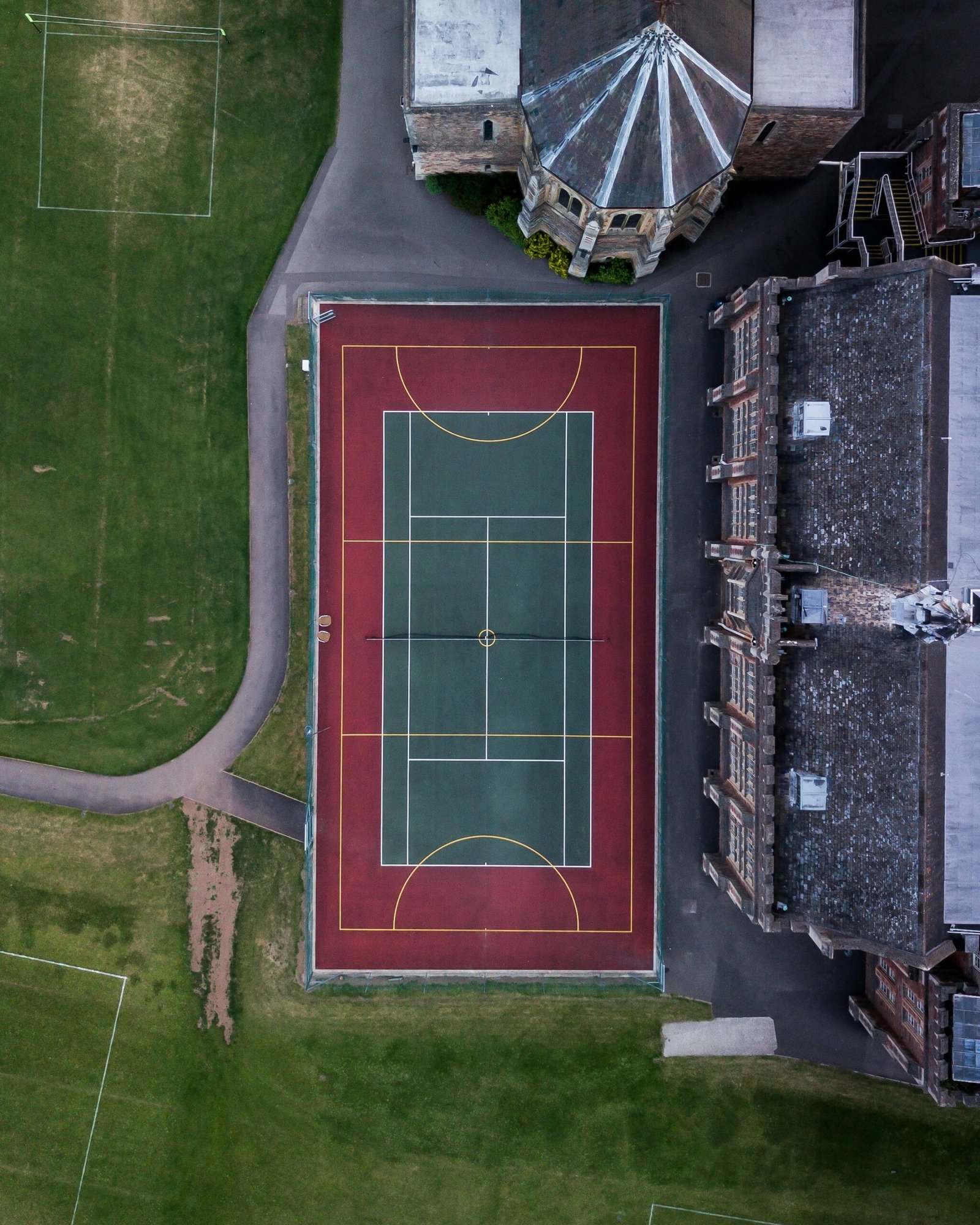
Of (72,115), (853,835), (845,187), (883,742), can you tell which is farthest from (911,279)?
(72,115)

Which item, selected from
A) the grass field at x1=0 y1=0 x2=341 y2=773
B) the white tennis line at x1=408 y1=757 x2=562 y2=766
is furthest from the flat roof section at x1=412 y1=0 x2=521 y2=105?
the white tennis line at x1=408 y1=757 x2=562 y2=766

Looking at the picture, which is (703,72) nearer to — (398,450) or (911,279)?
(911,279)

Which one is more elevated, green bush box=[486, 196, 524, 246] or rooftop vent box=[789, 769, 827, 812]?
green bush box=[486, 196, 524, 246]

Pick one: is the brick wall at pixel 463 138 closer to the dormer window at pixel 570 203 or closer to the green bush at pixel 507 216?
the green bush at pixel 507 216

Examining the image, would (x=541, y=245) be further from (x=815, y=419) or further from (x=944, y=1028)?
(x=944, y=1028)

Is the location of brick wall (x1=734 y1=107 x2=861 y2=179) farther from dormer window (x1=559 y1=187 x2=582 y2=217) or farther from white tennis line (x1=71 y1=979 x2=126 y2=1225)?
white tennis line (x1=71 y1=979 x2=126 y2=1225)

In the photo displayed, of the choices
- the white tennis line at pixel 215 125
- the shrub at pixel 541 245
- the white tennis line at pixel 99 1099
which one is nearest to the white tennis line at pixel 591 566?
the shrub at pixel 541 245
